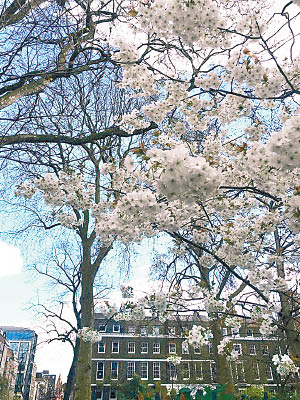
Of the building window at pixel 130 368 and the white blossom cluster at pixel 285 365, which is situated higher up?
the building window at pixel 130 368


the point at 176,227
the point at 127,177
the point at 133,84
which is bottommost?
the point at 176,227

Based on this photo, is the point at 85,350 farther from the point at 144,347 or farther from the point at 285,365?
the point at 144,347

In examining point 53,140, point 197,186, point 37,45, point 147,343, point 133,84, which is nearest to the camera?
point 197,186

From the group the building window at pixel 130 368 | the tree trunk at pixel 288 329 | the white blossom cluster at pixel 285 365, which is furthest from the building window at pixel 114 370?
the white blossom cluster at pixel 285 365

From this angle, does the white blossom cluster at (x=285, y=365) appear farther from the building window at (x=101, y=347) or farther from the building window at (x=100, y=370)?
the building window at (x=101, y=347)

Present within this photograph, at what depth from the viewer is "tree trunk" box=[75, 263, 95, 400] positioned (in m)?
8.64

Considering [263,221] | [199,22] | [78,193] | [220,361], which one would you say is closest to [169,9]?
[199,22]

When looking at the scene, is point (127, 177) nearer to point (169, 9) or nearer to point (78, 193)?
point (78, 193)

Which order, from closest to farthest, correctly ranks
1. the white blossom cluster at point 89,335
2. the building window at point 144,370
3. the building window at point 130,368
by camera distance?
the white blossom cluster at point 89,335
the building window at point 144,370
the building window at point 130,368

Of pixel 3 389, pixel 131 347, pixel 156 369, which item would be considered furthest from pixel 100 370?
pixel 3 389

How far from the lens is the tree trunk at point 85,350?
8.64m

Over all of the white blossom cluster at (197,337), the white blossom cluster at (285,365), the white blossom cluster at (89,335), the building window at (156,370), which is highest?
the building window at (156,370)

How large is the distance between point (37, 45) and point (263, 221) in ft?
12.9

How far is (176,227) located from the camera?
420 cm
